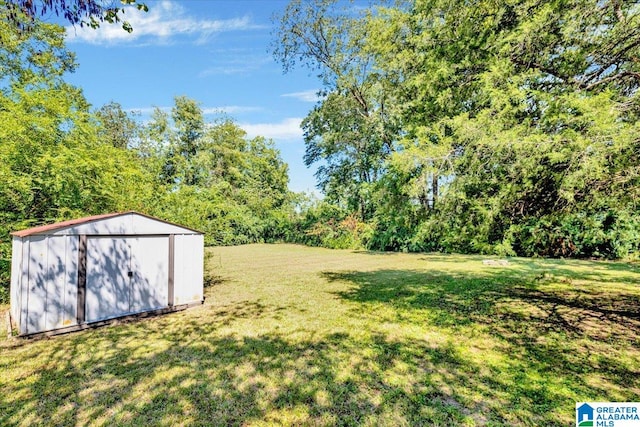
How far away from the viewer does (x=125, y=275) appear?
6.03 m

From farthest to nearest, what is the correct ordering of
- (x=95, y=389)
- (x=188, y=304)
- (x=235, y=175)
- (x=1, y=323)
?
(x=235, y=175), (x=188, y=304), (x=1, y=323), (x=95, y=389)

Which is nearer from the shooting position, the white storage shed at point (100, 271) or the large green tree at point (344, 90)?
the white storage shed at point (100, 271)

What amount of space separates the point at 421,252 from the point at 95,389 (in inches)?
734

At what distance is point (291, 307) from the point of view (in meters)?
7.07

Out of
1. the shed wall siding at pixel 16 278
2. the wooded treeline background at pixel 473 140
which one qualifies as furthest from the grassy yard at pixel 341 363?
the wooded treeline background at pixel 473 140

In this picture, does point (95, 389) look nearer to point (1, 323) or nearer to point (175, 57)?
point (1, 323)

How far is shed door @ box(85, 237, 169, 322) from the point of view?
5602 millimetres

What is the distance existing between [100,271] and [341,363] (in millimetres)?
4761

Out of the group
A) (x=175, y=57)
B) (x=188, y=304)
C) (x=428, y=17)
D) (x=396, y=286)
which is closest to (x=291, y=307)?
(x=188, y=304)

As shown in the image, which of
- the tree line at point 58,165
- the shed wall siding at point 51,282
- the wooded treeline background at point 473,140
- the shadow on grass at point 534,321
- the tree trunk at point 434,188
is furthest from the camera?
the tree line at point 58,165

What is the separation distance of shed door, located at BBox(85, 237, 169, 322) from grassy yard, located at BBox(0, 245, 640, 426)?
17.1 inches

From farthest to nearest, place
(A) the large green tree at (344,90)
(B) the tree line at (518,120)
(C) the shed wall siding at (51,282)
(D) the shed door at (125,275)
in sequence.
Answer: (A) the large green tree at (344,90) → (D) the shed door at (125,275) → (C) the shed wall siding at (51,282) → (B) the tree line at (518,120)

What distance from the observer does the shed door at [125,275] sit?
18.4ft

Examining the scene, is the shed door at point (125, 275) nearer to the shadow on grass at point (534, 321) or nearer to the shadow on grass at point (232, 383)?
the shadow on grass at point (232, 383)
